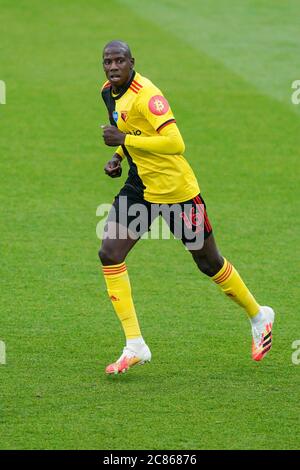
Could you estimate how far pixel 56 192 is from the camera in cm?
1279

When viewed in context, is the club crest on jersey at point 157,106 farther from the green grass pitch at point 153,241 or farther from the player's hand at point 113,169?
the green grass pitch at point 153,241

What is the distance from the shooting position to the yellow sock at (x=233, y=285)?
820 cm

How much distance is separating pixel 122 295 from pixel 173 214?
0.68 m

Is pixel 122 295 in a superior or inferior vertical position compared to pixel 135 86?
inferior

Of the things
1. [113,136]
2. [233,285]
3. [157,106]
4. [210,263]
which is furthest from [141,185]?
[233,285]

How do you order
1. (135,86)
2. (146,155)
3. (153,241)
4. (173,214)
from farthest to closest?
(153,241) → (173,214) → (146,155) → (135,86)

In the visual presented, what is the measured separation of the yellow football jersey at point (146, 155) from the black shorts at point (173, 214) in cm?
5

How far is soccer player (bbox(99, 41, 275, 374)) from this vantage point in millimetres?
7660

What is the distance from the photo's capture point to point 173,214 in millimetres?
8039

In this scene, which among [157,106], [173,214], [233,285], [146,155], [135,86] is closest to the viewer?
[157,106]

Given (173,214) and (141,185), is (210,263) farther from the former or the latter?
(141,185)

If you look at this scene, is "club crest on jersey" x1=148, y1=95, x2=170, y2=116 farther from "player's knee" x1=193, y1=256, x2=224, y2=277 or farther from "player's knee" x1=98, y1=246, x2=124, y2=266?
"player's knee" x1=193, y1=256, x2=224, y2=277

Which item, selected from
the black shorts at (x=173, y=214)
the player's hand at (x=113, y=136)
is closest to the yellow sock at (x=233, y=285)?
the black shorts at (x=173, y=214)
